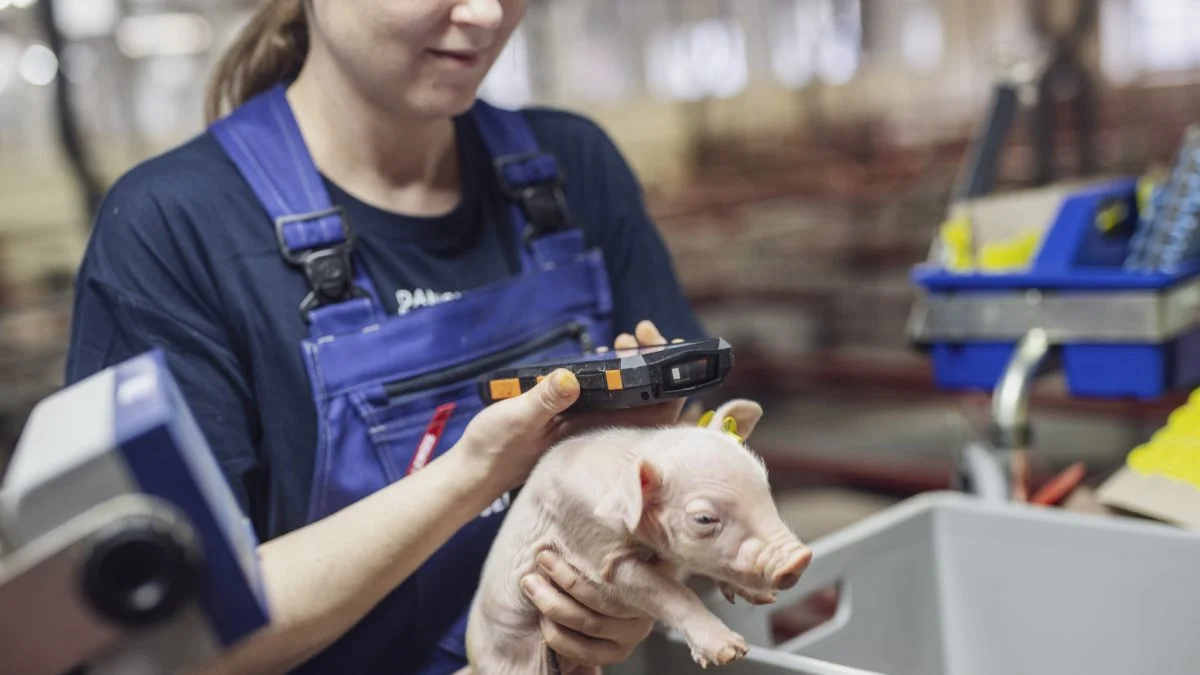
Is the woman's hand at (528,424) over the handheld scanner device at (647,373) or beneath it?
beneath

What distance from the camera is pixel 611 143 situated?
Answer: 1303mm

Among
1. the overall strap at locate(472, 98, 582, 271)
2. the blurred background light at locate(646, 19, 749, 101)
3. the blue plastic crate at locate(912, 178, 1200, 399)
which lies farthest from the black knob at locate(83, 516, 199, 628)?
the blurred background light at locate(646, 19, 749, 101)

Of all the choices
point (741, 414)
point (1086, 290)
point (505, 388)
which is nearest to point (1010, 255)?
point (1086, 290)

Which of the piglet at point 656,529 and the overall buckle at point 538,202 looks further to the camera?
the overall buckle at point 538,202

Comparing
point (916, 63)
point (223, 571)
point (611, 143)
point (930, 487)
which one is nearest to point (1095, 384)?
point (611, 143)

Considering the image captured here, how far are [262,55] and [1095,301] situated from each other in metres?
1.14

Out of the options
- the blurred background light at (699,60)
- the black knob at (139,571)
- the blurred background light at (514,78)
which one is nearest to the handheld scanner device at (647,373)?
the black knob at (139,571)

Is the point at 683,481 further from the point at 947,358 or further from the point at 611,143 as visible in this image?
the point at 947,358

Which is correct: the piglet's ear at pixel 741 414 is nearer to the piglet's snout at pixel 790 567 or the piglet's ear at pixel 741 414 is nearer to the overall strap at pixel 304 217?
the piglet's snout at pixel 790 567

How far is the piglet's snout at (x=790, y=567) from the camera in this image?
712mm

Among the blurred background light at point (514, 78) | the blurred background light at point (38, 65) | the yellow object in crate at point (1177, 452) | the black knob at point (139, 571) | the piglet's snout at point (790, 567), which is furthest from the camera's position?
the blurred background light at point (514, 78)

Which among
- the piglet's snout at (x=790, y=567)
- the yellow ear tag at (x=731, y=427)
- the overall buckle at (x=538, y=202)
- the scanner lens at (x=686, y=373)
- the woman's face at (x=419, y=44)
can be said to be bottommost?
the piglet's snout at (x=790, y=567)

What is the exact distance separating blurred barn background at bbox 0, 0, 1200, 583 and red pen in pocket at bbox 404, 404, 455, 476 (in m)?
1.42

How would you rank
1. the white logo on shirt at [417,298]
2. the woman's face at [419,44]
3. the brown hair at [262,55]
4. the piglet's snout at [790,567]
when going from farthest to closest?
the brown hair at [262,55] → the white logo on shirt at [417,298] → the woman's face at [419,44] → the piglet's snout at [790,567]
